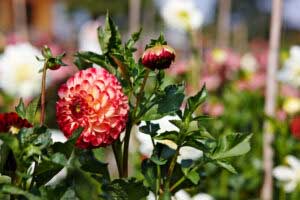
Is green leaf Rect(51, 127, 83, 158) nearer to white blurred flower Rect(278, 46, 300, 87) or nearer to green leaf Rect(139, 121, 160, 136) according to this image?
green leaf Rect(139, 121, 160, 136)

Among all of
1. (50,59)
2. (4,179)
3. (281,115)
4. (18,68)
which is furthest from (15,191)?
(281,115)

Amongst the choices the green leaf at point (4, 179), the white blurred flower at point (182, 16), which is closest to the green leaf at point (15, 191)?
the green leaf at point (4, 179)

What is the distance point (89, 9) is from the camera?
1758 centimetres

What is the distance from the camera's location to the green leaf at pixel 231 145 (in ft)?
2.17

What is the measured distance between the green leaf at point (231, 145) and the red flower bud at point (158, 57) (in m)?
0.11

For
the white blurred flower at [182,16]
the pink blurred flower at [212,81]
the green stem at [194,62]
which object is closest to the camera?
the green stem at [194,62]

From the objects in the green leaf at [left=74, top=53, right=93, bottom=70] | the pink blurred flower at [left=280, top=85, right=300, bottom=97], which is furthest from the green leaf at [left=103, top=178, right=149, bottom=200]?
the pink blurred flower at [left=280, top=85, right=300, bottom=97]

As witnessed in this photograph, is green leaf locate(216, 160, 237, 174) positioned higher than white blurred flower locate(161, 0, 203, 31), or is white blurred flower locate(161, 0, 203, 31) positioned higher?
white blurred flower locate(161, 0, 203, 31)

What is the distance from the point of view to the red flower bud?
589mm

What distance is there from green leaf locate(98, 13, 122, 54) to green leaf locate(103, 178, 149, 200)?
0.13m

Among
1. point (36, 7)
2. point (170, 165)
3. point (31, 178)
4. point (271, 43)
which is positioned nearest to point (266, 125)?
point (271, 43)

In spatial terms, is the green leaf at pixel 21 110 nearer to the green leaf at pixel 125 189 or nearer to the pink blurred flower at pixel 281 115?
the green leaf at pixel 125 189

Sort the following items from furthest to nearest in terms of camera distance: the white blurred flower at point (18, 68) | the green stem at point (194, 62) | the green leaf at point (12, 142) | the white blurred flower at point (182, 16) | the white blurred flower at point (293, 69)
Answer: the white blurred flower at point (182, 16) < the green stem at point (194, 62) < the white blurred flower at point (18, 68) < the white blurred flower at point (293, 69) < the green leaf at point (12, 142)

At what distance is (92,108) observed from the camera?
0.59 m
